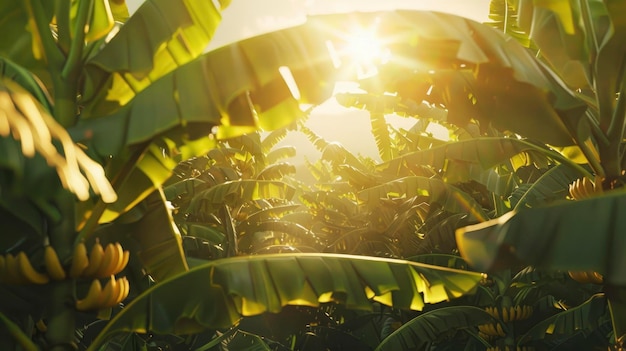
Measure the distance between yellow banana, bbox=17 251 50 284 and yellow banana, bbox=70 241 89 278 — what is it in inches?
6.5

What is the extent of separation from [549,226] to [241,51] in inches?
67.7

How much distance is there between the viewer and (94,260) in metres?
3.00

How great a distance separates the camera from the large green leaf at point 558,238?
1.95 m

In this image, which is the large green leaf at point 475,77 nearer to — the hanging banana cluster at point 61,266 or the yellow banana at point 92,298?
the hanging banana cluster at point 61,266

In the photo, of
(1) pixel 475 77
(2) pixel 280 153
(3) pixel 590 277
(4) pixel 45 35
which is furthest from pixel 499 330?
(2) pixel 280 153

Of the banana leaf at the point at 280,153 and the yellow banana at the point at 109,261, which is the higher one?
the yellow banana at the point at 109,261

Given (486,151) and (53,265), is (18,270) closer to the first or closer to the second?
(53,265)

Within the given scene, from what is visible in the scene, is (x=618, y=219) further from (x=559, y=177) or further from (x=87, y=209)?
(x=559, y=177)

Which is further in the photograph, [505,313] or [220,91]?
[505,313]

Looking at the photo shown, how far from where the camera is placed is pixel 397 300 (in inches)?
124

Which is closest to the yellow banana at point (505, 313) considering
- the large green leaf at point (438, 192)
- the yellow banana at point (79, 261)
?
the large green leaf at point (438, 192)

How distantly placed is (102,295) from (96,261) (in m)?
0.20

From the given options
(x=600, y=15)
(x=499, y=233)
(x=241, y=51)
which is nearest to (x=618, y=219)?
(x=499, y=233)

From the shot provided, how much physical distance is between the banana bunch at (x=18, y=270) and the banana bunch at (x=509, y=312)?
23.4ft
